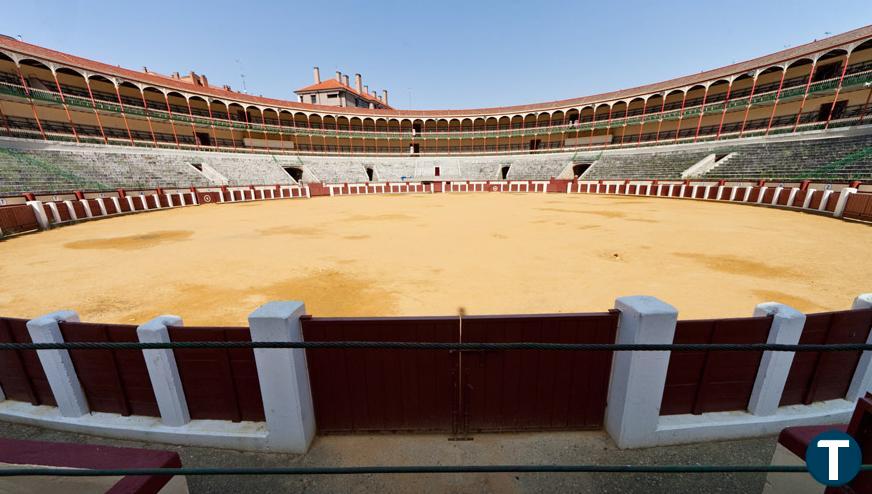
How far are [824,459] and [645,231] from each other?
12062mm

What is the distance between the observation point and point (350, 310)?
5.47 meters

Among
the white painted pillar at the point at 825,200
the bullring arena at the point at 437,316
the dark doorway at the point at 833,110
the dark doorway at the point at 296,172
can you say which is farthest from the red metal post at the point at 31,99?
the dark doorway at the point at 833,110

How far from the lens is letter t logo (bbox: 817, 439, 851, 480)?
Answer: 1115 mm

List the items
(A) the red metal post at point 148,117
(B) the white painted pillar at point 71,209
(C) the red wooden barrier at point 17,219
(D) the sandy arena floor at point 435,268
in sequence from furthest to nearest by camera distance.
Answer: (A) the red metal post at point 148,117 < (B) the white painted pillar at point 71,209 < (C) the red wooden barrier at point 17,219 < (D) the sandy arena floor at point 435,268

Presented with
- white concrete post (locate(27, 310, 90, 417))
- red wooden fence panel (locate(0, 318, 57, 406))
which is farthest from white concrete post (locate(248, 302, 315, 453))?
red wooden fence panel (locate(0, 318, 57, 406))

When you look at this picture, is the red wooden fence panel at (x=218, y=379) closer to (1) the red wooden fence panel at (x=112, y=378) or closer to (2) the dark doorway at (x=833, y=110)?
(1) the red wooden fence panel at (x=112, y=378)

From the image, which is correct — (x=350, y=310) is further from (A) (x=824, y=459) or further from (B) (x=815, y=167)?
(B) (x=815, y=167)

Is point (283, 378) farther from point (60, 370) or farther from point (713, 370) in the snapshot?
point (713, 370)

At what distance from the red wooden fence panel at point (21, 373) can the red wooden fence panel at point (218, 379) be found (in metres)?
1.47

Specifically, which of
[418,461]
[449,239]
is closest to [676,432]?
[418,461]

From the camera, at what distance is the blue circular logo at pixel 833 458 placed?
1.12 metres

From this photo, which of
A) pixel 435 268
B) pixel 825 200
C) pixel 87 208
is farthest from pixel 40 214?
pixel 825 200

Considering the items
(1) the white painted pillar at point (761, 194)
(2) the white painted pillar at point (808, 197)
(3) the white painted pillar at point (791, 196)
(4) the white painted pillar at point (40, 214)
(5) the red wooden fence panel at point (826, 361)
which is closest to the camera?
(5) the red wooden fence panel at point (826, 361)

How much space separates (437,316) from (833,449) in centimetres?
226
